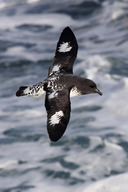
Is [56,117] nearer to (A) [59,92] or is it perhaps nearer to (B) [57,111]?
(B) [57,111]

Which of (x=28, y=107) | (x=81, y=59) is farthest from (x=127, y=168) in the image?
(x=81, y=59)

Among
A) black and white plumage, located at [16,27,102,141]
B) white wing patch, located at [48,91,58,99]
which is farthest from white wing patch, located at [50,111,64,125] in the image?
white wing patch, located at [48,91,58,99]

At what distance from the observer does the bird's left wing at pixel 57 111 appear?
8758 mm

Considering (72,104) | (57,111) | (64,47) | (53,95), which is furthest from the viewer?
(72,104)

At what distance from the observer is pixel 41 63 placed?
88.8 feet

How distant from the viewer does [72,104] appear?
24.3 meters

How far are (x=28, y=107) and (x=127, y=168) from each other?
663 centimetres

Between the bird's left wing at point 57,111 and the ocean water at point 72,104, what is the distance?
10.1m

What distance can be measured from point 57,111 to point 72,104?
1523cm

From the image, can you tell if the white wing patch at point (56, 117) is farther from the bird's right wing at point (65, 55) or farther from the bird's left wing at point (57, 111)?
the bird's right wing at point (65, 55)

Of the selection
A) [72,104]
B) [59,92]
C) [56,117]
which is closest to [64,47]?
[59,92]

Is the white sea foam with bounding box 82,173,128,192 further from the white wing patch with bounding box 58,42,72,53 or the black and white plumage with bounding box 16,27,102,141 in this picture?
the black and white plumage with bounding box 16,27,102,141

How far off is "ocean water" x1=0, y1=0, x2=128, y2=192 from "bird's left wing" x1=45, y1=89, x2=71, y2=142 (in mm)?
10125

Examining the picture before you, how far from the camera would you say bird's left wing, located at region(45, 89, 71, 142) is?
876 centimetres
